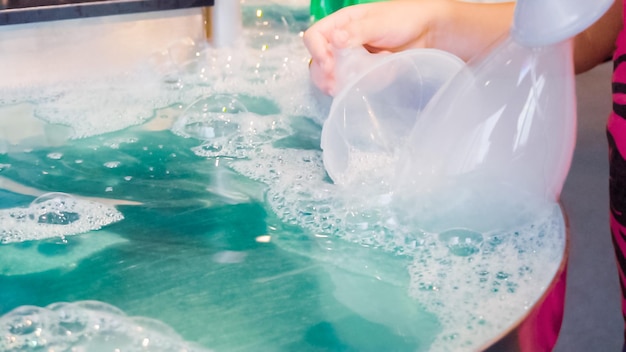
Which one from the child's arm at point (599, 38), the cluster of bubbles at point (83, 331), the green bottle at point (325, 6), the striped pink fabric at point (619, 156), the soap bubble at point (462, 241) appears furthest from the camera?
the green bottle at point (325, 6)

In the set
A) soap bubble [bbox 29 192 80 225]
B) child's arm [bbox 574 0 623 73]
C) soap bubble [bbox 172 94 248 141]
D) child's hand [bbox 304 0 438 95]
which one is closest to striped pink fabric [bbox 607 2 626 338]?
child's arm [bbox 574 0 623 73]

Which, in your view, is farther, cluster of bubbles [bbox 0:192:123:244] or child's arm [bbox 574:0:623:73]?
child's arm [bbox 574:0:623:73]

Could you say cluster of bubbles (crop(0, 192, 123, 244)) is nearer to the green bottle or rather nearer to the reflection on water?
the reflection on water

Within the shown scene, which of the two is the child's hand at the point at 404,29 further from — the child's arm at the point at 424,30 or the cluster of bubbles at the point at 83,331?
the cluster of bubbles at the point at 83,331

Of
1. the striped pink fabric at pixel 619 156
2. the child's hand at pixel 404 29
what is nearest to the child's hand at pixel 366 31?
the child's hand at pixel 404 29

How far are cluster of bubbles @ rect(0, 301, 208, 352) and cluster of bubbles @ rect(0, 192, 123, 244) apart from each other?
12 centimetres

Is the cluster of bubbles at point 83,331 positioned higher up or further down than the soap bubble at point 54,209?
further down

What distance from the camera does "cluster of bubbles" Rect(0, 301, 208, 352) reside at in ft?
1.56

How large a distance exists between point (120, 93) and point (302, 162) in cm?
29

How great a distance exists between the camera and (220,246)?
1.96 ft

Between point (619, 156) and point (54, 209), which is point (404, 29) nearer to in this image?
point (619, 156)

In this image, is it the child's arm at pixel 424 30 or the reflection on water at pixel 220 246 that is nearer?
the reflection on water at pixel 220 246

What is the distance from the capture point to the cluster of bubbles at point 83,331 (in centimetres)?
47

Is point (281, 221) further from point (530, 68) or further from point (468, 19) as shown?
point (468, 19)
